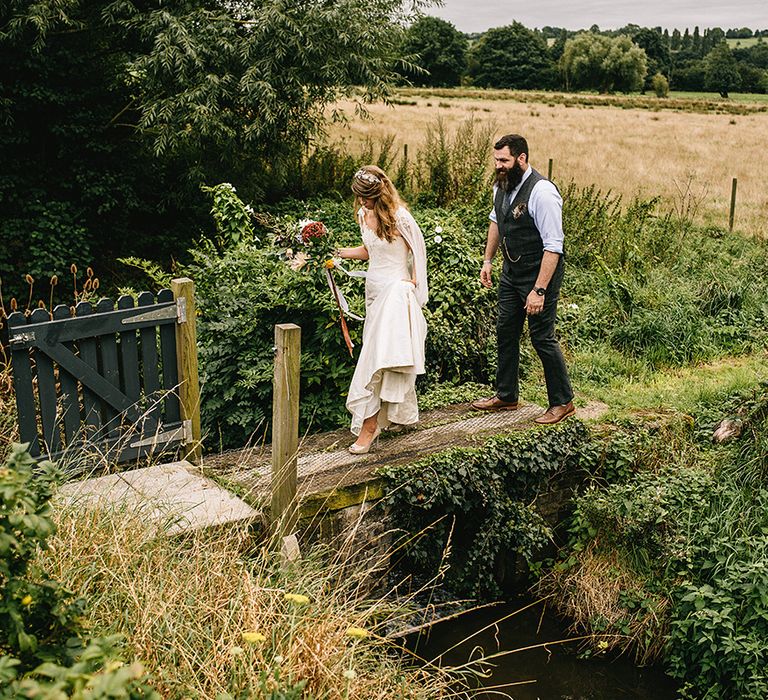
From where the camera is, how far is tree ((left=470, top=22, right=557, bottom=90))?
76.1 meters

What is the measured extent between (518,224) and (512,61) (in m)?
75.5

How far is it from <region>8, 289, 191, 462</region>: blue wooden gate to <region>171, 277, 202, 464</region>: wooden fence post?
0.02m

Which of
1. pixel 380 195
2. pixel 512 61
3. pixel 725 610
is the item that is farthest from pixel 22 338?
pixel 512 61

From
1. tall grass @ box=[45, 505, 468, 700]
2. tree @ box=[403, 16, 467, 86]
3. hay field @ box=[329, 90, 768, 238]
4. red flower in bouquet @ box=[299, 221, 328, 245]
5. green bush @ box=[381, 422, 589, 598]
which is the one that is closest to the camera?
tall grass @ box=[45, 505, 468, 700]

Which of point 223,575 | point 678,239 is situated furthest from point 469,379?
point 678,239

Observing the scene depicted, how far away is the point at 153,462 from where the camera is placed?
625 cm

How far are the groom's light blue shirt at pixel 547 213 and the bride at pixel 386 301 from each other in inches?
36.0

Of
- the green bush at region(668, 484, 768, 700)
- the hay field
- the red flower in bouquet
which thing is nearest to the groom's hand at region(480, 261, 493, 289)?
the red flower in bouquet

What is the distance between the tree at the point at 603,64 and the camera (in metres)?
68.2

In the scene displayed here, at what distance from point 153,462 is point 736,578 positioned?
4.24 meters

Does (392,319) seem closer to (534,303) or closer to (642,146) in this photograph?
(534,303)

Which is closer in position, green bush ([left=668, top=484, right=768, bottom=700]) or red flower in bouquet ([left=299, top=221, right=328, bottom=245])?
green bush ([left=668, top=484, right=768, bottom=700])

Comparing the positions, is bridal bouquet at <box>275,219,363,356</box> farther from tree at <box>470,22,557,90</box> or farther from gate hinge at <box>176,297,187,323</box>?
tree at <box>470,22,557,90</box>

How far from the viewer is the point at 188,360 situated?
20.1ft
